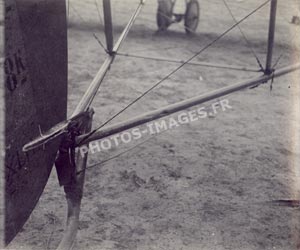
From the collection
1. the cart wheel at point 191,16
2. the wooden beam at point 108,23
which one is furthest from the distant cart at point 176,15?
the wooden beam at point 108,23

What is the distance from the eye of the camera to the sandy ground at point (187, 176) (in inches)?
141

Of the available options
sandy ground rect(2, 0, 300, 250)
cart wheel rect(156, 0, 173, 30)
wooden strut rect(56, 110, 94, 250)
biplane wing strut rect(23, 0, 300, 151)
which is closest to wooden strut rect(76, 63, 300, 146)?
biplane wing strut rect(23, 0, 300, 151)

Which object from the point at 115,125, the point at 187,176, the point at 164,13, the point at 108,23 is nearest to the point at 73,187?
the point at 115,125

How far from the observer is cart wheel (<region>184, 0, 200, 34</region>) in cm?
959

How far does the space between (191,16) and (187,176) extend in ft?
19.9

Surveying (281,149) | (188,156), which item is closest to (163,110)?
(188,156)

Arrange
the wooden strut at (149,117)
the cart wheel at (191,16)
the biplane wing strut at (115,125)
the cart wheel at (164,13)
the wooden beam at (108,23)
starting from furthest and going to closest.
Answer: the cart wheel at (191,16) → the cart wheel at (164,13) → the wooden beam at (108,23) → the wooden strut at (149,117) → the biplane wing strut at (115,125)

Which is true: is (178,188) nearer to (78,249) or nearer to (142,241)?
(142,241)

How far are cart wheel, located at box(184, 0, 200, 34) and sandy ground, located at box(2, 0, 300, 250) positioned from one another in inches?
87.0

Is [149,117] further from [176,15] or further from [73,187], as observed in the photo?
[176,15]

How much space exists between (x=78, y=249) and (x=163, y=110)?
128cm

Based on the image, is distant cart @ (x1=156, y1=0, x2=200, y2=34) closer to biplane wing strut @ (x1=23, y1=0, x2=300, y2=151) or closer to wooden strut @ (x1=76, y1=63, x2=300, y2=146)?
biplane wing strut @ (x1=23, y1=0, x2=300, y2=151)

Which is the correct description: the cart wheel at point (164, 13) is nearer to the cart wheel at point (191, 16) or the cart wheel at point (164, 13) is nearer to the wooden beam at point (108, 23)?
the cart wheel at point (191, 16)

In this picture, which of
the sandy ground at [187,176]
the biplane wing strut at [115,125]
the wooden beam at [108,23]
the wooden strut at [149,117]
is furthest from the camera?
the wooden beam at [108,23]
